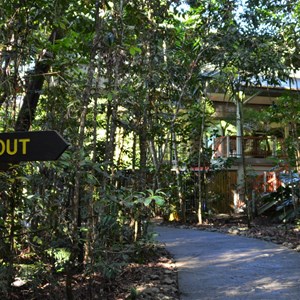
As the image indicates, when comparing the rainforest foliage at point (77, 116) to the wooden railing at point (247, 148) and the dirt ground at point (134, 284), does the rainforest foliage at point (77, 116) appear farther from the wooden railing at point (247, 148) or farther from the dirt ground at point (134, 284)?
the wooden railing at point (247, 148)

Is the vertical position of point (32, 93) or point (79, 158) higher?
point (32, 93)

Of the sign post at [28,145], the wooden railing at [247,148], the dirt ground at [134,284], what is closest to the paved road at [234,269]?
the dirt ground at [134,284]

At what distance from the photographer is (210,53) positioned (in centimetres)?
955

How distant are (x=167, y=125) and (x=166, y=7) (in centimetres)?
244

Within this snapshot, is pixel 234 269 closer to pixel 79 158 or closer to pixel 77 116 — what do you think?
pixel 77 116

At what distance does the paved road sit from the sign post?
3189mm

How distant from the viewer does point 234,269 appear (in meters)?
6.96

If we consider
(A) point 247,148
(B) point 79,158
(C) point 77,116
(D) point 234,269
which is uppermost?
(A) point 247,148

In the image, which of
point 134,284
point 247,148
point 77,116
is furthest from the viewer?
point 247,148

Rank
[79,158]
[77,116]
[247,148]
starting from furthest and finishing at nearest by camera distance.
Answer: [247,148] < [77,116] < [79,158]

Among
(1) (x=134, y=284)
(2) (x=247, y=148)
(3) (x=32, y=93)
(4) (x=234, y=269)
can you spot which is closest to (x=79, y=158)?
(3) (x=32, y=93)

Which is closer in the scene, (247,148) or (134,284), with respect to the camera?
(134,284)

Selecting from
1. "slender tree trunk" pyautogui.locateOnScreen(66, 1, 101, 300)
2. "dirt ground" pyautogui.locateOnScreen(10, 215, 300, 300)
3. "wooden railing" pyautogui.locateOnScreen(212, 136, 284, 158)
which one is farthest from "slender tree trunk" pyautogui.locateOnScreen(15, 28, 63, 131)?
"wooden railing" pyautogui.locateOnScreen(212, 136, 284, 158)

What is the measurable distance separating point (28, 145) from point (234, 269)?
4.83m
